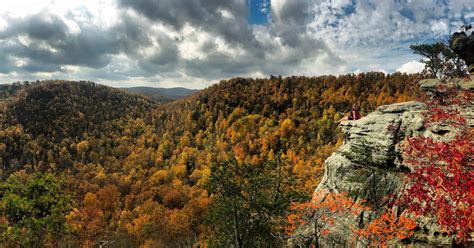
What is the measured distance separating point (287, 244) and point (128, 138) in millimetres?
179782

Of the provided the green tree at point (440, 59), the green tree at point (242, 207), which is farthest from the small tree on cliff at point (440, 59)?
the green tree at point (242, 207)

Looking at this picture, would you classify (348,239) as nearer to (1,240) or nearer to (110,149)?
(1,240)

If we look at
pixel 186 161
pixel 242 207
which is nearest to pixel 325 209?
pixel 242 207

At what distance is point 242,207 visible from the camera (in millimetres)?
21688

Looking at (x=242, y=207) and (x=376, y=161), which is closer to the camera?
(x=376, y=161)

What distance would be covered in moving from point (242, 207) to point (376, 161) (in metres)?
9.61

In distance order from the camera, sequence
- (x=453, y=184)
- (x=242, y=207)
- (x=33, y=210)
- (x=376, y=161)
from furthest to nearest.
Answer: (x=242, y=207)
(x=376, y=161)
(x=33, y=210)
(x=453, y=184)

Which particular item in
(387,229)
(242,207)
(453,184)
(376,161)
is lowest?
(242,207)

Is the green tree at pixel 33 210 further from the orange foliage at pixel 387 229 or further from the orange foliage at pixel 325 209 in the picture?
the orange foliage at pixel 387 229

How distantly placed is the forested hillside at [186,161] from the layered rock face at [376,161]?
4.07 m

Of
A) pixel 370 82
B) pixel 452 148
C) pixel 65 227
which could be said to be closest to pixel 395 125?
pixel 452 148

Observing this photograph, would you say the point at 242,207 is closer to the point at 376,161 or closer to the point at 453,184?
the point at 376,161

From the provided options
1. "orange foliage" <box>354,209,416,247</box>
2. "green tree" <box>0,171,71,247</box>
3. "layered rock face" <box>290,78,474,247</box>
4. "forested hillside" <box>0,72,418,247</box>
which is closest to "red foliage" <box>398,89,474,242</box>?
"orange foliage" <box>354,209,416,247</box>

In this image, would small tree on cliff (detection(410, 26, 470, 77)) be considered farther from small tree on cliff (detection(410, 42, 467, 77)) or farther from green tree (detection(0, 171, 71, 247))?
green tree (detection(0, 171, 71, 247))
